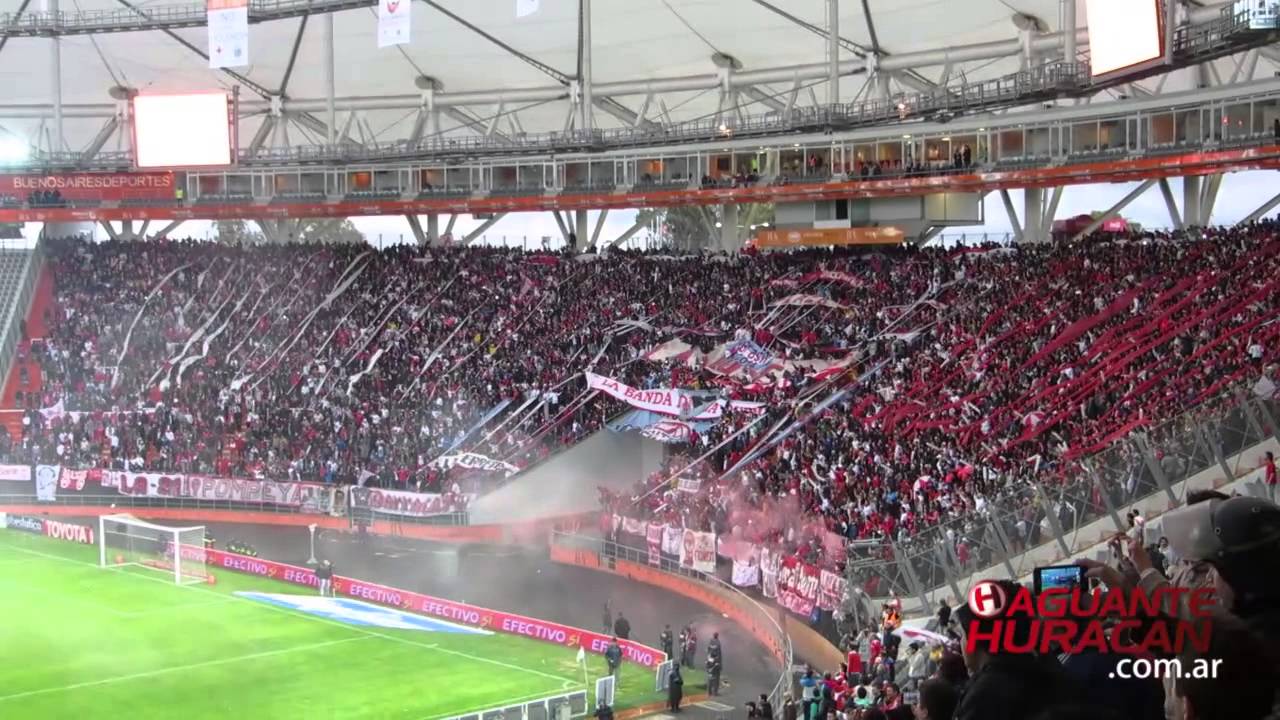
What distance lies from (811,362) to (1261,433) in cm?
1934

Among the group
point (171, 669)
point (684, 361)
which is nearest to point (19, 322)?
point (684, 361)

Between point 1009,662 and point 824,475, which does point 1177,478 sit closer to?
point 824,475

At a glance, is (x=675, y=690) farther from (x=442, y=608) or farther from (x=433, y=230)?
(x=433, y=230)

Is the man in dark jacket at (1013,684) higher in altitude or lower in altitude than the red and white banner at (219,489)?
higher

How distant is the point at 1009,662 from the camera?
5.16 meters

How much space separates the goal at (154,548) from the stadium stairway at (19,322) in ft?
33.3

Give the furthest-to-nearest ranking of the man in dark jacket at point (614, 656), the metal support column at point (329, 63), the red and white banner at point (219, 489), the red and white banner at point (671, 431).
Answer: the metal support column at point (329, 63) < the red and white banner at point (219, 489) < the red and white banner at point (671, 431) < the man in dark jacket at point (614, 656)

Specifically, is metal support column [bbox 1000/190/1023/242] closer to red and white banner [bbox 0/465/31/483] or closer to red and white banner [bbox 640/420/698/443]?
red and white banner [bbox 640/420/698/443]

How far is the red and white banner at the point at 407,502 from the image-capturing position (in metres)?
40.2

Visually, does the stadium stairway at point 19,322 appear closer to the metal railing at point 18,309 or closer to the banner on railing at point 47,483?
the metal railing at point 18,309

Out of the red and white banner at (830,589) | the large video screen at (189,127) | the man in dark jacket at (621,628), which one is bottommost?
the man in dark jacket at (621,628)

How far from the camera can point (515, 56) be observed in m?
56.4

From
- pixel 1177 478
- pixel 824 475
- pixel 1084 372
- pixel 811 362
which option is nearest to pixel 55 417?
pixel 811 362

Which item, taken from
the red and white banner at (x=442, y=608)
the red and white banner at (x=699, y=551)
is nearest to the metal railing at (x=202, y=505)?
the red and white banner at (x=442, y=608)
